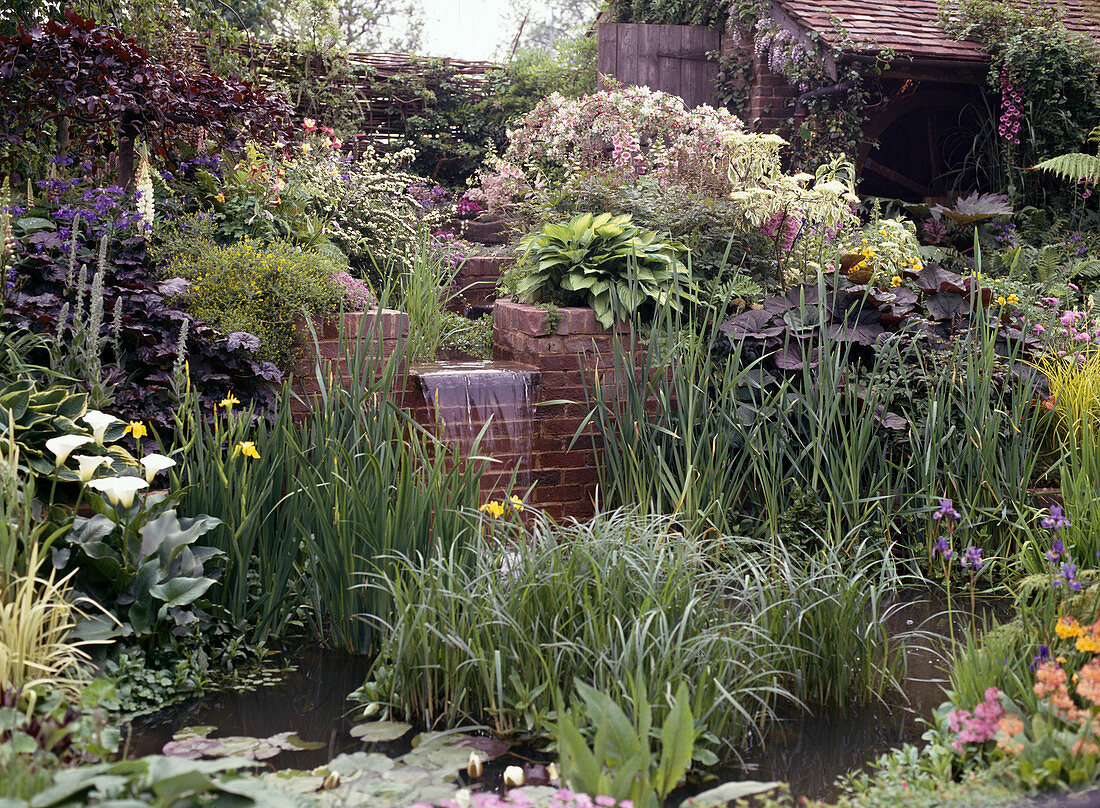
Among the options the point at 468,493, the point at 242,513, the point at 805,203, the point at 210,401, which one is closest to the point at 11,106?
the point at 210,401

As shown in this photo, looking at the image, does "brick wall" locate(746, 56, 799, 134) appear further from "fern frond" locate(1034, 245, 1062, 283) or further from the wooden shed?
"fern frond" locate(1034, 245, 1062, 283)

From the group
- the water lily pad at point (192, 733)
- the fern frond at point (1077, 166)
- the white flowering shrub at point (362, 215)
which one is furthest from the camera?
the fern frond at point (1077, 166)

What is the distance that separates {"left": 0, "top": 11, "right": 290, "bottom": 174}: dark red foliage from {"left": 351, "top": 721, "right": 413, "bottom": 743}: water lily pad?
2.89m

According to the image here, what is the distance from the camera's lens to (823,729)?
2.48 metres

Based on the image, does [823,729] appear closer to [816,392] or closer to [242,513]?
[816,392]

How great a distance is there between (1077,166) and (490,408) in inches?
233

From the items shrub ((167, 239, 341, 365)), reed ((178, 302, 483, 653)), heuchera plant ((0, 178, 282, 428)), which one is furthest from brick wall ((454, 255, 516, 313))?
reed ((178, 302, 483, 653))

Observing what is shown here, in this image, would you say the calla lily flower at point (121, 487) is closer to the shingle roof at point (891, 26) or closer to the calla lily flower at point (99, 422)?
the calla lily flower at point (99, 422)

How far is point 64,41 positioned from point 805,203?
3.51 meters

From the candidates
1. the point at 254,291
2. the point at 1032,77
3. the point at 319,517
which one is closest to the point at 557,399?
the point at 254,291

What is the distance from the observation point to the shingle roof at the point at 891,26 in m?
8.02

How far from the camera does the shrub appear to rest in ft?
12.7

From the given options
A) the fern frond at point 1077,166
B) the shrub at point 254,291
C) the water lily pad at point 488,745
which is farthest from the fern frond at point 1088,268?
the water lily pad at point 488,745

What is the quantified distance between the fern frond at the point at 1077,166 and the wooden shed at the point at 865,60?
1.37 meters
